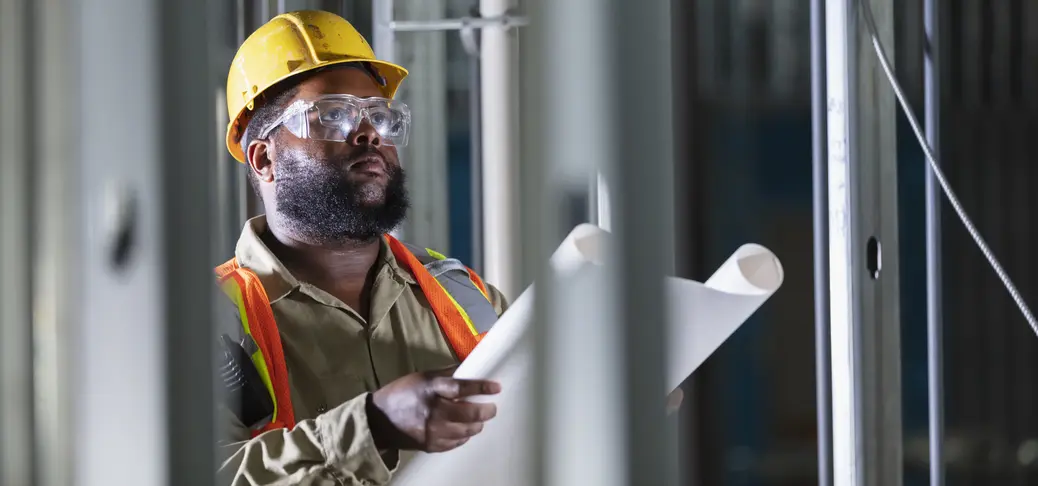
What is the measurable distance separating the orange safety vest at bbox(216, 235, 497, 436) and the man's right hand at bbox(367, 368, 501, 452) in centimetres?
29

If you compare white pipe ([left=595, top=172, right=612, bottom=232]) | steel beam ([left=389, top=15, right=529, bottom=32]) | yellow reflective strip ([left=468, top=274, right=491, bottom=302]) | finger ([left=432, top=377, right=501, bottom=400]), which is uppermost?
steel beam ([left=389, top=15, right=529, bottom=32])

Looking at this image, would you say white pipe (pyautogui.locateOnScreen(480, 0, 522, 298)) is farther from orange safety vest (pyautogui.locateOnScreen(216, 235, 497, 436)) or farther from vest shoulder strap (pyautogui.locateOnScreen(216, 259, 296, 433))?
vest shoulder strap (pyautogui.locateOnScreen(216, 259, 296, 433))

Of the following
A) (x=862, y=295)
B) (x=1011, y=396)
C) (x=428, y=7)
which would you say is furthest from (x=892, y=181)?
(x=1011, y=396)

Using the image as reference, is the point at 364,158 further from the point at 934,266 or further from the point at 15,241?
the point at 15,241

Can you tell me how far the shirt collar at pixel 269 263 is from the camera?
170 centimetres

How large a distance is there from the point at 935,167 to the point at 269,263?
110 centimetres

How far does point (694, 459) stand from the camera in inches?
179

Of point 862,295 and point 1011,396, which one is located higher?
point 862,295

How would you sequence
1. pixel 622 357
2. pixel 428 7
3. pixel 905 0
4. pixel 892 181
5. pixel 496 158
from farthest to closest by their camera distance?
pixel 905 0
pixel 428 7
pixel 496 158
pixel 892 181
pixel 622 357

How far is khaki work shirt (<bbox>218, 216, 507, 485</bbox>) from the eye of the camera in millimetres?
1346

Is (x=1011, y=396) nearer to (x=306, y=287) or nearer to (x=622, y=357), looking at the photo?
(x=306, y=287)

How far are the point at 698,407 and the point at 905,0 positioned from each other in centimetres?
219

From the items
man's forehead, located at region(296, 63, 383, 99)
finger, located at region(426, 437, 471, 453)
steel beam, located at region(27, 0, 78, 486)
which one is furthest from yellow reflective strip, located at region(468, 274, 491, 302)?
steel beam, located at region(27, 0, 78, 486)

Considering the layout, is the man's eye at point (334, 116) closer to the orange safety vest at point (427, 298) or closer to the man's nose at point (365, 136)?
the man's nose at point (365, 136)
